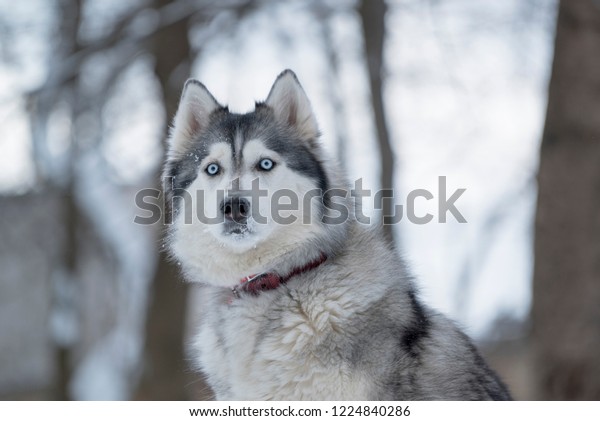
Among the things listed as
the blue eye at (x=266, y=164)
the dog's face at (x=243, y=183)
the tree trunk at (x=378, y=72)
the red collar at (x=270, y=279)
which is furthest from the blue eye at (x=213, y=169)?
the tree trunk at (x=378, y=72)

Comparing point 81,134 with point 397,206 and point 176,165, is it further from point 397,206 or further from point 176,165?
point 176,165

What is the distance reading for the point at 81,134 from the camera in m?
9.73

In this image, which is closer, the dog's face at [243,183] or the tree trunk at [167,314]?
the dog's face at [243,183]

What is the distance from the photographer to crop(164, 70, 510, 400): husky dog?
3.44 meters

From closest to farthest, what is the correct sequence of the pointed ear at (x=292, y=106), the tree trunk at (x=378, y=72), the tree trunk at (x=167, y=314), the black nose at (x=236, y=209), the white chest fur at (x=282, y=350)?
the white chest fur at (x=282, y=350), the black nose at (x=236, y=209), the pointed ear at (x=292, y=106), the tree trunk at (x=378, y=72), the tree trunk at (x=167, y=314)

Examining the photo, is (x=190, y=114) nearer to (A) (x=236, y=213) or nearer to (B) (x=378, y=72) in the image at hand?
(A) (x=236, y=213)

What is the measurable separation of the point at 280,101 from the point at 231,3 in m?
4.68

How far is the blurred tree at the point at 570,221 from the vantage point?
241 inches

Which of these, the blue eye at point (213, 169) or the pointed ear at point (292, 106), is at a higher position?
the pointed ear at point (292, 106)

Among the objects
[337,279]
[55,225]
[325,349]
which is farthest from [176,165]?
[55,225]

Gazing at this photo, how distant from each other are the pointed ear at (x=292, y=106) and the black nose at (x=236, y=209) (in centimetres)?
70

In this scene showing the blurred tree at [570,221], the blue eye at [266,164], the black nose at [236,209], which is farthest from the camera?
the blurred tree at [570,221]

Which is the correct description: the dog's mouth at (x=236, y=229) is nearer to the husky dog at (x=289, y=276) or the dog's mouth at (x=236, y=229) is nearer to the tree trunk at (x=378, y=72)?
the husky dog at (x=289, y=276)

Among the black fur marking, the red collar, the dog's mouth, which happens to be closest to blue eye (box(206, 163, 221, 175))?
the dog's mouth
